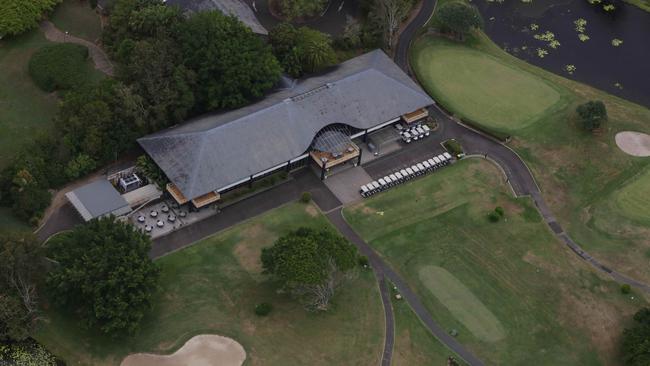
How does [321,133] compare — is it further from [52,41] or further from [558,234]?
[52,41]

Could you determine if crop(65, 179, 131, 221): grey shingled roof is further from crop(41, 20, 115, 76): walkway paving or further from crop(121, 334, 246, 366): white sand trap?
crop(41, 20, 115, 76): walkway paving

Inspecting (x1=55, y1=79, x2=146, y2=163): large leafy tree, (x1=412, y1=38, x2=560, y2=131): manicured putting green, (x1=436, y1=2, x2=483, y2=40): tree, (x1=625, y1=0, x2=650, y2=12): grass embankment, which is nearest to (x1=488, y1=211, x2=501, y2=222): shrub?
(x1=412, y1=38, x2=560, y2=131): manicured putting green

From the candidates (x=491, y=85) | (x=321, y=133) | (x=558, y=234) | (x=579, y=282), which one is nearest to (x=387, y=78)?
(x=321, y=133)

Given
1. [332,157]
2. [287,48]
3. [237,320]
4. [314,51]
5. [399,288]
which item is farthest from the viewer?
[287,48]

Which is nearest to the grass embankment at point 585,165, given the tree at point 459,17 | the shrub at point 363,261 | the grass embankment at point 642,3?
the tree at point 459,17

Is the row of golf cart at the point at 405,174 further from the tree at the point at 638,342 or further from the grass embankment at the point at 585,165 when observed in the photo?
the tree at the point at 638,342

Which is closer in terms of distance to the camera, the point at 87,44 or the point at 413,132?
the point at 413,132

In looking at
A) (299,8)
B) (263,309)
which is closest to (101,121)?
(263,309)

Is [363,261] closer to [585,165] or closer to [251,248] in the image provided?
[251,248]
